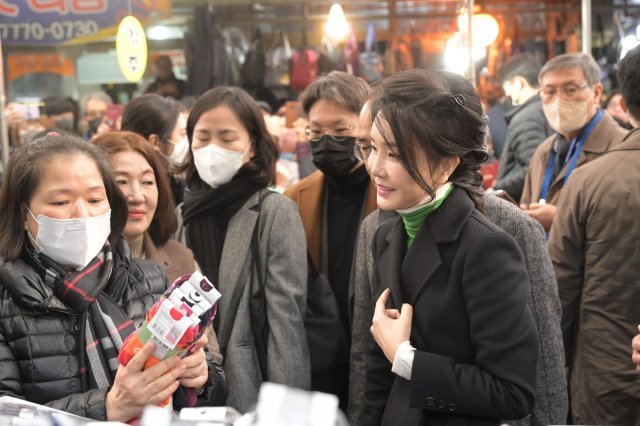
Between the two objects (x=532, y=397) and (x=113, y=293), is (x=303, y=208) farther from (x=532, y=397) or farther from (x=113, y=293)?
(x=532, y=397)

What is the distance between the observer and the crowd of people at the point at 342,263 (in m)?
1.97

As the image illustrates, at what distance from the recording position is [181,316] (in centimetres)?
166

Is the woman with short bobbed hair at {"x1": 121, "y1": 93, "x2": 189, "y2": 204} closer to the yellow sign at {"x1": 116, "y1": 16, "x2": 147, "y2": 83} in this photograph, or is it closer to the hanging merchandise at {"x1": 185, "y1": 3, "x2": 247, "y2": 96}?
the yellow sign at {"x1": 116, "y1": 16, "x2": 147, "y2": 83}

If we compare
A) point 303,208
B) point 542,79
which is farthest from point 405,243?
point 542,79

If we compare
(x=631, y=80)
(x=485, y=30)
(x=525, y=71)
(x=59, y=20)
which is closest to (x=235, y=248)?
(x=631, y=80)

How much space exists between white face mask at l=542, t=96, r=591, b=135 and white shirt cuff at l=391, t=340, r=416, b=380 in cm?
273

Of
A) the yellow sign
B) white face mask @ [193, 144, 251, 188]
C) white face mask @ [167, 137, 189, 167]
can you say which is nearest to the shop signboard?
the yellow sign

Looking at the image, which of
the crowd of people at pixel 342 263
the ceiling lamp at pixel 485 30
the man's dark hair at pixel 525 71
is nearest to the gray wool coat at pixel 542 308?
the crowd of people at pixel 342 263

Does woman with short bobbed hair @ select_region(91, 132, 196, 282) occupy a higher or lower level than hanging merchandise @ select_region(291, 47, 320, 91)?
lower

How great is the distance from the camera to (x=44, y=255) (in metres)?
2.17

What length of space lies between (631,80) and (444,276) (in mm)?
1499

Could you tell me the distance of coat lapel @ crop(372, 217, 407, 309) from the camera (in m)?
2.12

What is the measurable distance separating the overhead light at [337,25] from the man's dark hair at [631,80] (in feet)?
18.8

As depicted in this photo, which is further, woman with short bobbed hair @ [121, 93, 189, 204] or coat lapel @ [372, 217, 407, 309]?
woman with short bobbed hair @ [121, 93, 189, 204]
